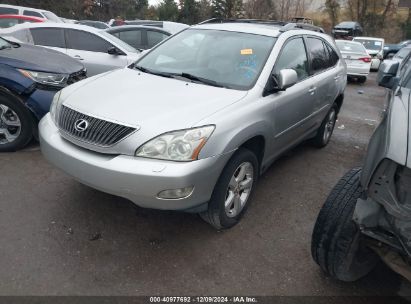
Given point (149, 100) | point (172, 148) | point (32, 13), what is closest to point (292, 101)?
point (149, 100)

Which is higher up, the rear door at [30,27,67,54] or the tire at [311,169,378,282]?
the rear door at [30,27,67,54]

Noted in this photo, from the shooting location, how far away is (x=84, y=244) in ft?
9.60

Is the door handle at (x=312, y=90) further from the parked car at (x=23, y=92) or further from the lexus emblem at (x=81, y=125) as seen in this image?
the parked car at (x=23, y=92)

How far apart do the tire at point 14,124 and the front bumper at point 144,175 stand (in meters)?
1.68

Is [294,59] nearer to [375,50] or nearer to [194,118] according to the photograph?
[194,118]

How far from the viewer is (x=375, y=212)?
2.09 metres

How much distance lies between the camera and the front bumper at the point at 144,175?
8.34ft

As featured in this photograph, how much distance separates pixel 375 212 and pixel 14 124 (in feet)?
12.9

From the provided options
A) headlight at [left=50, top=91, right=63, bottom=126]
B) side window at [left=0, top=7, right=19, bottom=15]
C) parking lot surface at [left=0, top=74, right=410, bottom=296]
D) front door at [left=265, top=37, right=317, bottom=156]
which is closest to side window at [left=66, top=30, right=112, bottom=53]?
parking lot surface at [left=0, top=74, right=410, bottom=296]

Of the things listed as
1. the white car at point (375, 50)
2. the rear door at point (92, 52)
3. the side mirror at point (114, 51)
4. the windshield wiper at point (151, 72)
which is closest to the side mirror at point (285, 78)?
the windshield wiper at point (151, 72)

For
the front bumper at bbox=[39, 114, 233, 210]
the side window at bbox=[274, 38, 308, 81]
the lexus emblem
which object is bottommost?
the front bumper at bbox=[39, 114, 233, 210]

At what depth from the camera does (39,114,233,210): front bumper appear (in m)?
2.54

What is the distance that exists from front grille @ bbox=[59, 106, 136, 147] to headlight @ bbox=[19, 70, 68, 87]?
1588 mm

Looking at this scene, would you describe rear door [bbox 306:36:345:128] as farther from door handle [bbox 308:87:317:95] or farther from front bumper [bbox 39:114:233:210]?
front bumper [bbox 39:114:233:210]
